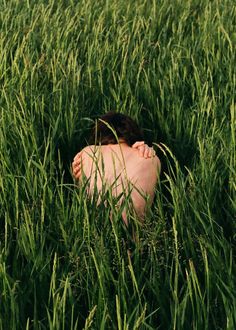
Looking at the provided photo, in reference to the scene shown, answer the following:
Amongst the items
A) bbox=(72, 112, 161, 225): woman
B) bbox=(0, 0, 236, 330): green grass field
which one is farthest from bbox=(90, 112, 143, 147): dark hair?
bbox=(0, 0, 236, 330): green grass field

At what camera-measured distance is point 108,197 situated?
1744 millimetres

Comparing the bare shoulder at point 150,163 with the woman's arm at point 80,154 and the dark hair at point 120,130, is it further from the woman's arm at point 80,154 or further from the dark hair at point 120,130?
the dark hair at point 120,130

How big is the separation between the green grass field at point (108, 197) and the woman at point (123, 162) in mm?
62

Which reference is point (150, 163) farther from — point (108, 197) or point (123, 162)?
point (108, 197)

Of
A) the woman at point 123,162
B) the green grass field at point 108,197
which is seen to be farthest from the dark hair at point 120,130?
the green grass field at point 108,197

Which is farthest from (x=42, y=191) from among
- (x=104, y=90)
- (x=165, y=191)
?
(x=104, y=90)

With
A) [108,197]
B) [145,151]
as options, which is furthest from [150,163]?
[108,197]

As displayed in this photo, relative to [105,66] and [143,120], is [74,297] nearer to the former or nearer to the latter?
[143,120]

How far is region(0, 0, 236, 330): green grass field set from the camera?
1.45 meters

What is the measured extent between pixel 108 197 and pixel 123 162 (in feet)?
0.82

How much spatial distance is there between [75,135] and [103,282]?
1068mm

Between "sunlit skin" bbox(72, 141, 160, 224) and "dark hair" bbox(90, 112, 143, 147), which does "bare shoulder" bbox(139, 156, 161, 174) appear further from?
"dark hair" bbox(90, 112, 143, 147)

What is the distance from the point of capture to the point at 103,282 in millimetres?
1410

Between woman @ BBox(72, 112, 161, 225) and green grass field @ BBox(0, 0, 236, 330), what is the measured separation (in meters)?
0.06
